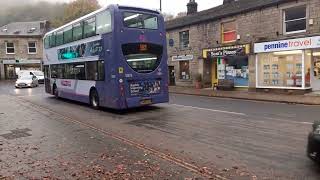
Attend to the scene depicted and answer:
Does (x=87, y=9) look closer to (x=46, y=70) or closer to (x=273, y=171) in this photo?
(x=46, y=70)

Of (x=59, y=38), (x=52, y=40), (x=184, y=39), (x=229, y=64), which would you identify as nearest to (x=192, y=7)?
(x=184, y=39)

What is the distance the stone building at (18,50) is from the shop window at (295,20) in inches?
1817

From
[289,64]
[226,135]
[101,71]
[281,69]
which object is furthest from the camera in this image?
[281,69]

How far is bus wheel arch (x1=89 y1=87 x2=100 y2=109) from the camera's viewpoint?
54.4ft

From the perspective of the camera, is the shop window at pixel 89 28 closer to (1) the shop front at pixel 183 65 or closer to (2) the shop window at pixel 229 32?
(2) the shop window at pixel 229 32

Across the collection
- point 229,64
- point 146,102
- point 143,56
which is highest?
point 143,56

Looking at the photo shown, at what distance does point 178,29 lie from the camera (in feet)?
106

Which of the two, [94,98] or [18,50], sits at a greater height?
[18,50]

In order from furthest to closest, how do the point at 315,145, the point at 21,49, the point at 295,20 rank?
the point at 21,49, the point at 295,20, the point at 315,145

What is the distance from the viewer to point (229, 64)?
2719cm

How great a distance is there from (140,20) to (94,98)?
429 centimetres

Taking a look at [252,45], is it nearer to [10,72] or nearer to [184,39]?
[184,39]

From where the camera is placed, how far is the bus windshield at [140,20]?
14.8 meters

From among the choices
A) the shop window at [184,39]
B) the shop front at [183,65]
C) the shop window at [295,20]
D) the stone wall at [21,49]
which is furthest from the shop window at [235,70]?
the stone wall at [21,49]
